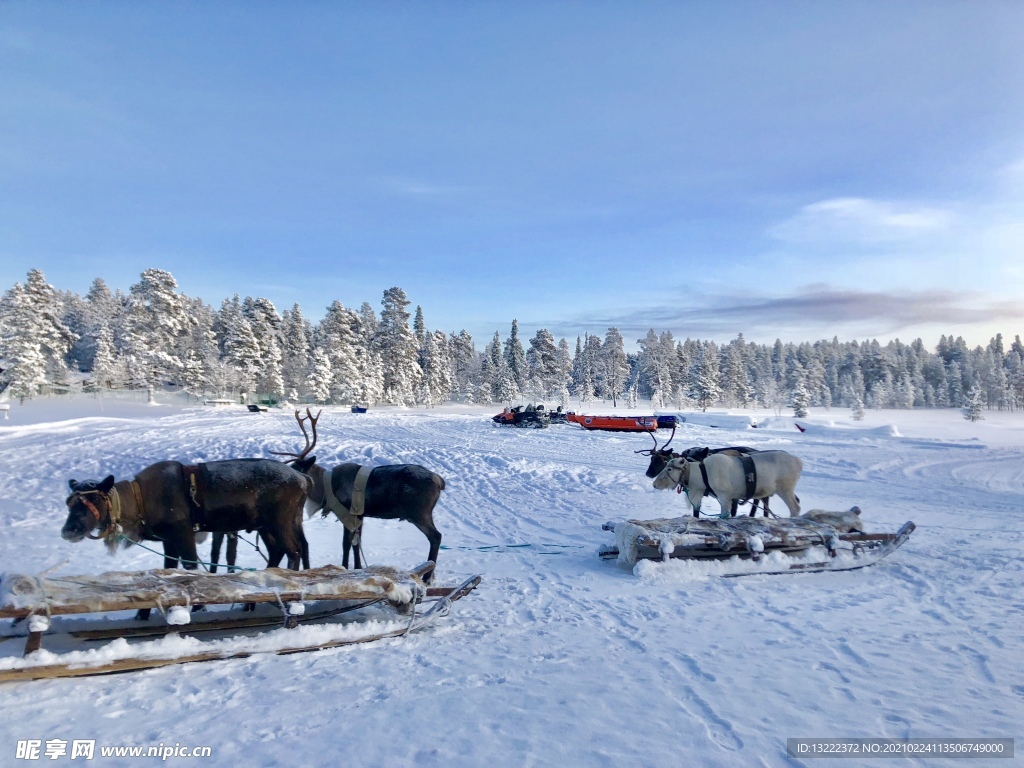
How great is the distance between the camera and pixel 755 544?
319 inches

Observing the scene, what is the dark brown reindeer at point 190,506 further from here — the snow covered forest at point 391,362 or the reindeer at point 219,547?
the snow covered forest at point 391,362

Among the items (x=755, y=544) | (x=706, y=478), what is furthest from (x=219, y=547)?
(x=706, y=478)

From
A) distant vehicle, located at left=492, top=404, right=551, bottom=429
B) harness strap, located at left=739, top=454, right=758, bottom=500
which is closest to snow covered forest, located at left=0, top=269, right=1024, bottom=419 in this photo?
distant vehicle, located at left=492, top=404, right=551, bottom=429

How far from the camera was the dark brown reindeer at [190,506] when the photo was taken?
6.08m

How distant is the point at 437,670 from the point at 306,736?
136 centimetres

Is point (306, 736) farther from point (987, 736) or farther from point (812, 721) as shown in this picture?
point (987, 736)

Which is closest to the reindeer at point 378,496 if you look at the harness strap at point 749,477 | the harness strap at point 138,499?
the harness strap at point 138,499

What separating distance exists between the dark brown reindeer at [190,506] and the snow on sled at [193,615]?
960 millimetres

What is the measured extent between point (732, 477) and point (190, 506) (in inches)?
346

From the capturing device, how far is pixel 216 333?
76.7m

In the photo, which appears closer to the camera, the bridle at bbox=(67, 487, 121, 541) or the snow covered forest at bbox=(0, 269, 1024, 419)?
the bridle at bbox=(67, 487, 121, 541)

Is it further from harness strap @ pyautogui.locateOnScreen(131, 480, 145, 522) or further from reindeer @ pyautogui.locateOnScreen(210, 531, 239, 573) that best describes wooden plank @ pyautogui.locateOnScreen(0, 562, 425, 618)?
reindeer @ pyautogui.locateOnScreen(210, 531, 239, 573)

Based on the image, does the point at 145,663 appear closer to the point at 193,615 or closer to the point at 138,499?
the point at 193,615

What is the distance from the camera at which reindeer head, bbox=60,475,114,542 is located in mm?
5914
